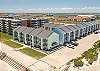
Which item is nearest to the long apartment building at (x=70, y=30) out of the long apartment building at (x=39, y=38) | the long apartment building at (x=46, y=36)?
the long apartment building at (x=46, y=36)

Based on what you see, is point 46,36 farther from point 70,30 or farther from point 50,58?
point 70,30

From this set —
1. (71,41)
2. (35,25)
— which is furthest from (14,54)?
(35,25)

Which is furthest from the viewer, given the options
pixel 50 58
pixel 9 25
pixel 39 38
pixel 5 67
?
pixel 9 25

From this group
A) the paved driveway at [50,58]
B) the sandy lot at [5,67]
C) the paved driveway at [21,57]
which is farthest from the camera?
the paved driveway at [21,57]

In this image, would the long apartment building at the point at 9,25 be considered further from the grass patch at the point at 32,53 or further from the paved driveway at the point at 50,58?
the grass patch at the point at 32,53

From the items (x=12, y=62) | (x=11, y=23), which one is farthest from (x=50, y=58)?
(x=11, y=23)

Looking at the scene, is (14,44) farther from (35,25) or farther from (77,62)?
(35,25)

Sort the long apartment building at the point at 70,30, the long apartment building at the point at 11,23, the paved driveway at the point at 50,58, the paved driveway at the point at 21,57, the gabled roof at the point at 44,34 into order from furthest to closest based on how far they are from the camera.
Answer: the long apartment building at the point at 11,23, the long apartment building at the point at 70,30, the gabled roof at the point at 44,34, the paved driveway at the point at 21,57, the paved driveway at the point at 50,58

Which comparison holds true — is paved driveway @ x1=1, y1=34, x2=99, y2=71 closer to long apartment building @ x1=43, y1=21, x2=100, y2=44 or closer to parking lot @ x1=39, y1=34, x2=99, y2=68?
parking lot @ x1=39, y1=34, x2=99, y2=68

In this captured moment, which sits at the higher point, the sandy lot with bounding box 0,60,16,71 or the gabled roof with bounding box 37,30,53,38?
the gabled roof with bounding box 37,30,53,38

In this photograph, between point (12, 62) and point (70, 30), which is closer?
point (12, 62)

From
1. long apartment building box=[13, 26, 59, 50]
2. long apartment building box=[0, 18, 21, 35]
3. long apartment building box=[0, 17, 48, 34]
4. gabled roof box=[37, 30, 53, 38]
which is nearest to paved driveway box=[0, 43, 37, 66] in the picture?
long apartment building box=[13, 26, 59, 50]
